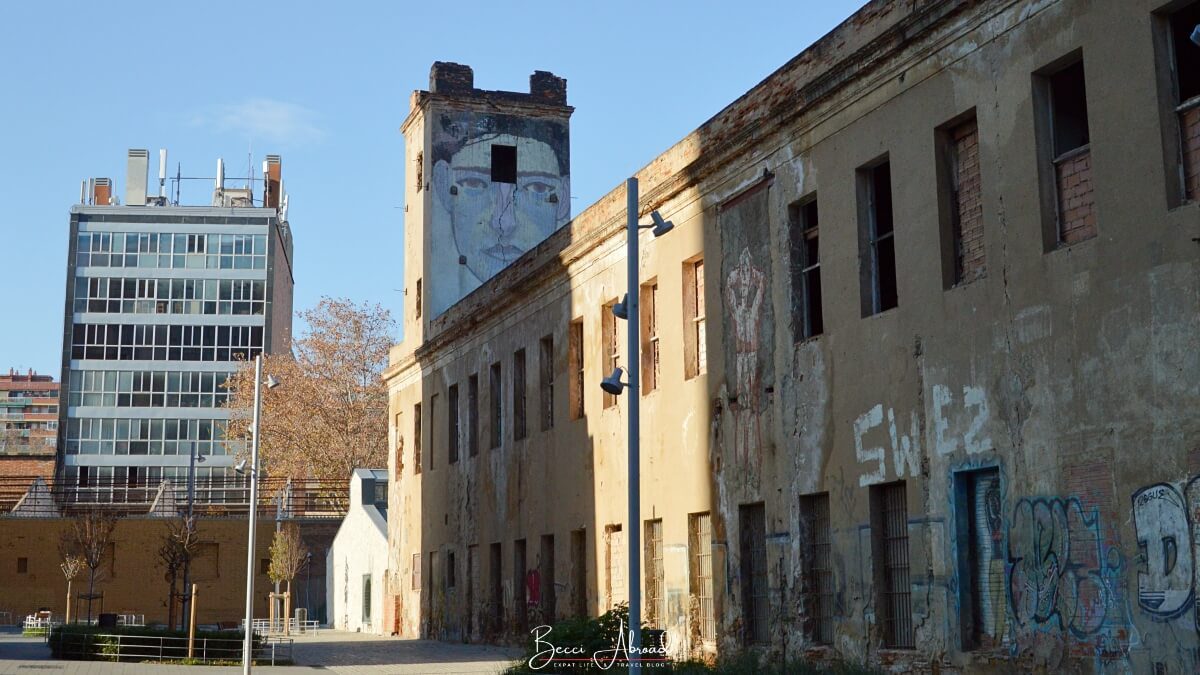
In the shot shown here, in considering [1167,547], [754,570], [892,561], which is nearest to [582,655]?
[754,570]

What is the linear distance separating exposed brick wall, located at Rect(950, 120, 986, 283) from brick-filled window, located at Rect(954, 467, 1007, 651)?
210 centimetres

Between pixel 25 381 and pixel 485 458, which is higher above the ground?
pixel 25 381

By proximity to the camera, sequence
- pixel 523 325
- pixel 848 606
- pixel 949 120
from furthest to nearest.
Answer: pixel 523 325, pixel 848 606, pixel 949 120

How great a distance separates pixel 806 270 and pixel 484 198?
18193 mm

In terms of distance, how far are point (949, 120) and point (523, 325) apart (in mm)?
14535

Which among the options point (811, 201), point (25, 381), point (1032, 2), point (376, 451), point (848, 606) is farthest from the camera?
point (25, 381)

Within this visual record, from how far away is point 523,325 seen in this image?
28.3 m

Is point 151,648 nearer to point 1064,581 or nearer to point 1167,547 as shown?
point 1064,581

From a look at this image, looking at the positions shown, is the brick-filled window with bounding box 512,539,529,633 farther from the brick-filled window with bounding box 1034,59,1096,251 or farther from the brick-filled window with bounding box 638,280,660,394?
the brick-filled window with bounding box 1034,59,1096,251

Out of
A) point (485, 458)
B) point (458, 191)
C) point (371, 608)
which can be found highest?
point (458, 191)

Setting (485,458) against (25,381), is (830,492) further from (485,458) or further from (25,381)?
(25,381)

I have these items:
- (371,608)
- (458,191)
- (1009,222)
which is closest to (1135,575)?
(1009,222)

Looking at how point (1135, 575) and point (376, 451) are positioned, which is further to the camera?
point (376, 451)

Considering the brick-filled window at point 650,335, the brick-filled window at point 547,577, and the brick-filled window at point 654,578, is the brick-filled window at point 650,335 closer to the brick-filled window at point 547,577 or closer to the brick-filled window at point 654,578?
the brick-filled window at point 654,578
